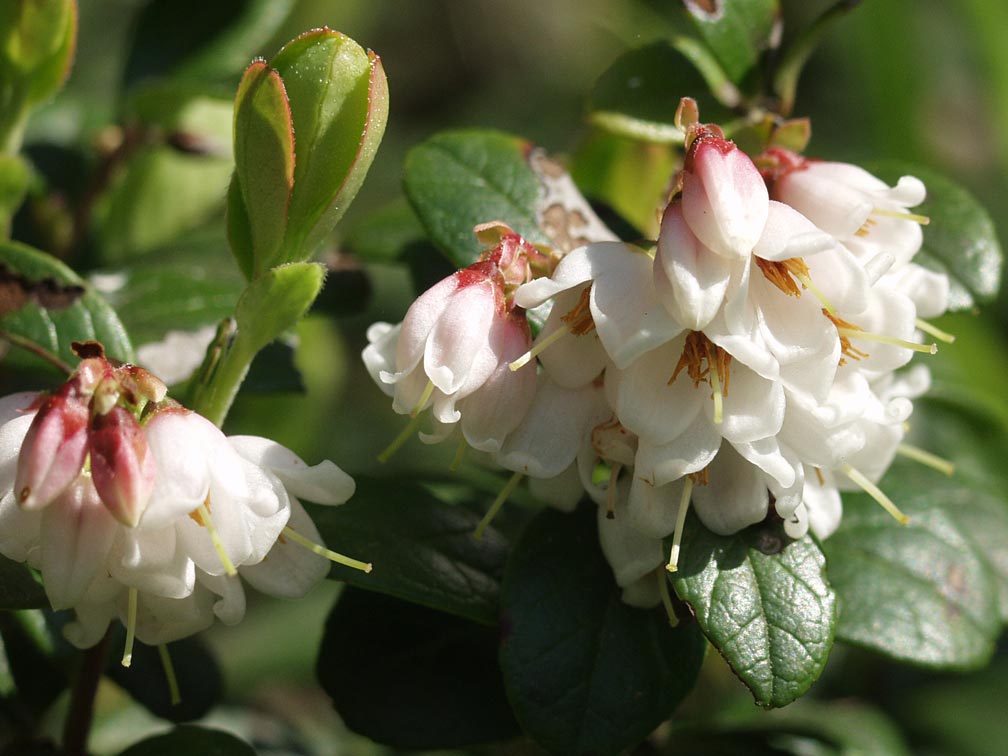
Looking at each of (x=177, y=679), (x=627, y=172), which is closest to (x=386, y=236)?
(x=627, y=172)

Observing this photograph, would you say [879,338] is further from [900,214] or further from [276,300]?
[276,300]

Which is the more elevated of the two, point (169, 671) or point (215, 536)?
point (215, 536)

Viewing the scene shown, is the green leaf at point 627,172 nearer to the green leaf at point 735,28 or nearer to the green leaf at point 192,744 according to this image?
the green leaf at point 735,28

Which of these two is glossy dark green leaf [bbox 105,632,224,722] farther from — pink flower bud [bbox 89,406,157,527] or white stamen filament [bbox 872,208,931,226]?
white stamen filament [bbox 872,208,931,226]

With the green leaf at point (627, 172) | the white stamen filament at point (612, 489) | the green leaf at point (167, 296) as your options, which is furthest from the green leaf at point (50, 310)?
the green leaf at point (627, 172)

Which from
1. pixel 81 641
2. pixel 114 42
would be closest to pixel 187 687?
pixel 81 641
